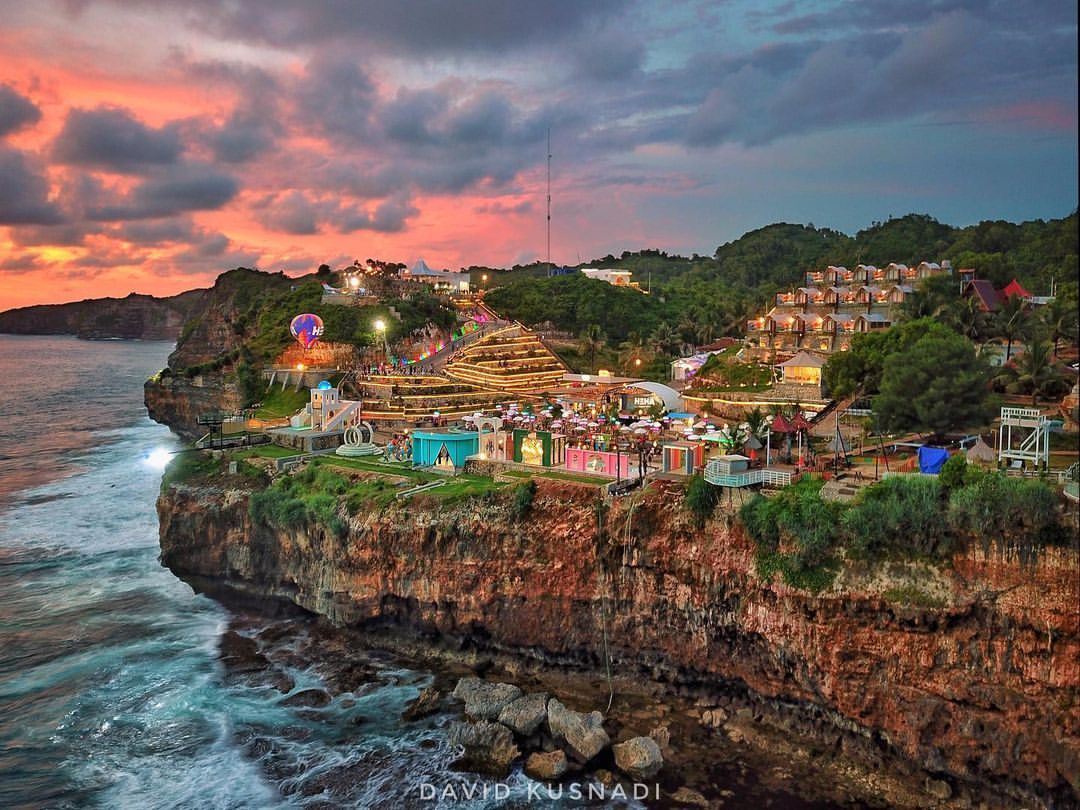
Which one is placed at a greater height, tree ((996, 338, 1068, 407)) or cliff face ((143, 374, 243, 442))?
tree ((996, 338, 1068, 407))

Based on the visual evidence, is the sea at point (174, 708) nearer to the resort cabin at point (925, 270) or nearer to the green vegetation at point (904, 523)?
the green vegetation at point (904, 523)

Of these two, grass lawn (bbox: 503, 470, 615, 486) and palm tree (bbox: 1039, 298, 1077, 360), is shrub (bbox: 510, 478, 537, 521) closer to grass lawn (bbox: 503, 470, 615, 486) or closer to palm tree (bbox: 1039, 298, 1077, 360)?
grass lawn (bbox: 503, 470, 615, 486)

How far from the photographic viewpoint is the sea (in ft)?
76.4

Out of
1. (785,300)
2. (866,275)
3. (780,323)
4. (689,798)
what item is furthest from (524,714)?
(866,275)

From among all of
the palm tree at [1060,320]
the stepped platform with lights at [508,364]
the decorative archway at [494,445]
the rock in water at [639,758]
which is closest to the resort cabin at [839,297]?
the palm tree at [1060,320]

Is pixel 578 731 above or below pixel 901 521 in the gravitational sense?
below

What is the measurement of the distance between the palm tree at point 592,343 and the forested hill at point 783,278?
4.32m

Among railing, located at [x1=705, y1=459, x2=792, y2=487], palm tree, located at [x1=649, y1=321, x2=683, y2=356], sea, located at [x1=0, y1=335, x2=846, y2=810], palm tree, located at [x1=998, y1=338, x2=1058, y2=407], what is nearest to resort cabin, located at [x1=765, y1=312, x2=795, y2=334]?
palm tree, located at [x1=649, y1=321, x2=683, y2=356]

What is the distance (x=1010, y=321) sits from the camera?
151ft

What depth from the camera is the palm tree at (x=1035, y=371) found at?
122ft

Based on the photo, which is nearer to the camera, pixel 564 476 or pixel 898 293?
pixel 564 476

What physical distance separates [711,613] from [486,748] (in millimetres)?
8687

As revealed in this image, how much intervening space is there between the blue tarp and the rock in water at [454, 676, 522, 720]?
53.7 feet

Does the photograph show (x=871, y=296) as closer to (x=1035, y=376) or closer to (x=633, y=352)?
(x=633, y=352)
